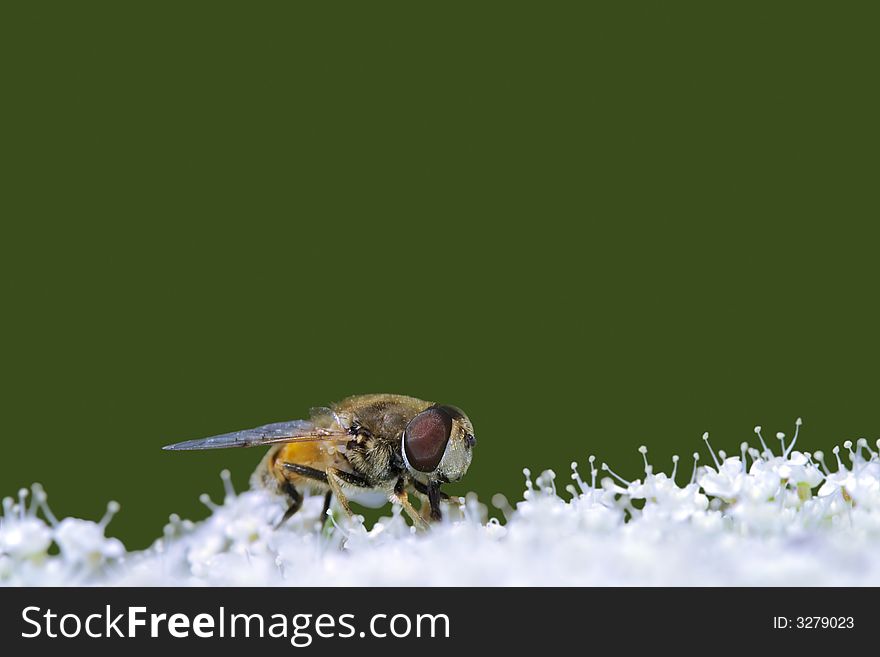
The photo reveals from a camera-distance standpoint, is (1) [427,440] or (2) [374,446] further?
(2) [374,446]

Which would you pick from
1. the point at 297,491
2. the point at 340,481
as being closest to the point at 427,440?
the point at 340,481

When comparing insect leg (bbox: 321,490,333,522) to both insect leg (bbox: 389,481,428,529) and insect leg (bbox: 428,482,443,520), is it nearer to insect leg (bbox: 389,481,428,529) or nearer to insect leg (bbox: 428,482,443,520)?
insect leg (bbox: 389,481,428,529)

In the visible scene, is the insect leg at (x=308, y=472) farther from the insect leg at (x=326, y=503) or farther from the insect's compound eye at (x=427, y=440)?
the insect's compound eye at (x=427, y=440)

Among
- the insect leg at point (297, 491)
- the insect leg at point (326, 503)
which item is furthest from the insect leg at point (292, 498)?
the insect leg at point (326, 503)

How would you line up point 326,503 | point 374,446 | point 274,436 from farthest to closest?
point 326,503 → point 274,436 → point 374,446

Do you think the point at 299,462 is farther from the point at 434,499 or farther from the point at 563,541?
the point at 563,541
